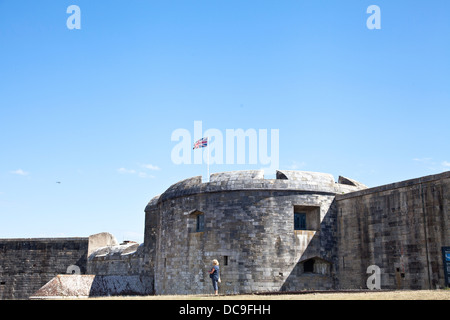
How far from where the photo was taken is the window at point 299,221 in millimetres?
20922

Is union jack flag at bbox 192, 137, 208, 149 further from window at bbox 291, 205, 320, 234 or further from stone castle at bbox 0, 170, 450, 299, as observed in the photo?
window at bbox 291, 205, 320, 234

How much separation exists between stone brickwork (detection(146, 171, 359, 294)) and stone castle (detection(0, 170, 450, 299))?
0.14 ft

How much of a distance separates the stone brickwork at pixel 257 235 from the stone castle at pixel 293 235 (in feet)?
0.14

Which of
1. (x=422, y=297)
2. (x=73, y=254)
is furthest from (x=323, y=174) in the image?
(x=73, y=254)

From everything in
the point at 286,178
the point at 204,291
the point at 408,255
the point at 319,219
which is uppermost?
the point at 286,178

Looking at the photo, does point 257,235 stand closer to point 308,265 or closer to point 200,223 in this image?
point 308,265

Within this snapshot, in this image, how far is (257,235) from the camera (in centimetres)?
2020

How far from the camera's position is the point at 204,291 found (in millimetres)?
20391

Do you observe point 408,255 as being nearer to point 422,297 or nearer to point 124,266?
point 422,297

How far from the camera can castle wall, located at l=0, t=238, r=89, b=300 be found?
3117cm

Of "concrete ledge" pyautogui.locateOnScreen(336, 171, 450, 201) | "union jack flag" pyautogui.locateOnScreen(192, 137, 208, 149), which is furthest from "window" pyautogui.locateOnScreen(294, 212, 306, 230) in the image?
"union jack flag" pyautogui.locateOnScreen(192, 137, 208, 149)

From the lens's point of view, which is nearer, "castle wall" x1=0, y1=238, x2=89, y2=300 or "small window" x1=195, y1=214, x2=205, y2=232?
"small window" x1=195, y1=214, x2=205, y2=232
